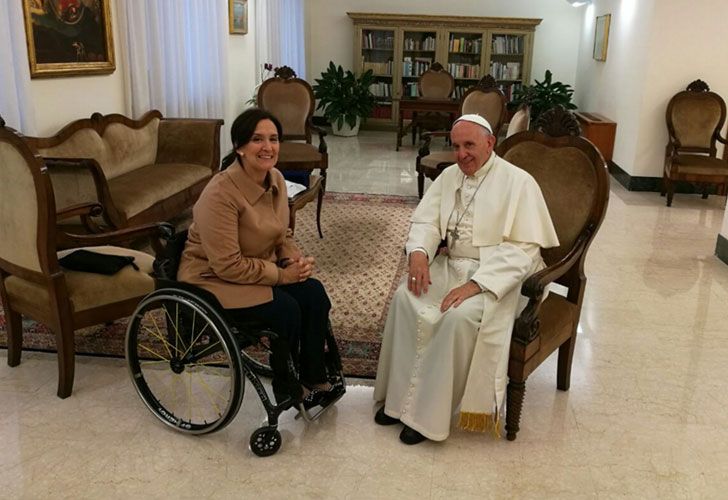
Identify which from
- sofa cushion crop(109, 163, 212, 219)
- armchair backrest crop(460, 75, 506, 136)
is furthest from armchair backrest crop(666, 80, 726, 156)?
sofa cushion crop(109, 163, 212, 219)

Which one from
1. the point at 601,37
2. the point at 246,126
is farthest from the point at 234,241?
the point at 601,37

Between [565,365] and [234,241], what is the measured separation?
1.51 metres

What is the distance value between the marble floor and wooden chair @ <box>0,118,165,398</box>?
0.27 m

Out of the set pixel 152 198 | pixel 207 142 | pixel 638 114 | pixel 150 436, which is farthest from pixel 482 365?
pixel 638 114

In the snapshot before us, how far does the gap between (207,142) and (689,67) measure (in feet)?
15.7

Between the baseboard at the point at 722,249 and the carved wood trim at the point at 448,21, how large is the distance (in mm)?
6411

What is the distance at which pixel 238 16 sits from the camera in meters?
7.41

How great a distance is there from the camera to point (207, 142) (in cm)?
532

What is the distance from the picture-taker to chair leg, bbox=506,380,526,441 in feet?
7.86

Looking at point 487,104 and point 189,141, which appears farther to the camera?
point 487,104

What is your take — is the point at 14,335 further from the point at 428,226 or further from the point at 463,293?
the point at 463,293

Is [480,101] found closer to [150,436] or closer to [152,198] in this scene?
[152,198]

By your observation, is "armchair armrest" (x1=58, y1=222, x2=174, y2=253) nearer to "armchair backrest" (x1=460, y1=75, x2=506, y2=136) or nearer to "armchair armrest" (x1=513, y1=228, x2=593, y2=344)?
"armchair armrest" (x1=513, y1=228, x2=593, y2=344)

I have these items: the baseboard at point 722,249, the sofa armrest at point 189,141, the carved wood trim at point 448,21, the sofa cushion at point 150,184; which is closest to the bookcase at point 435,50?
the carved wood trim at point 448,21
